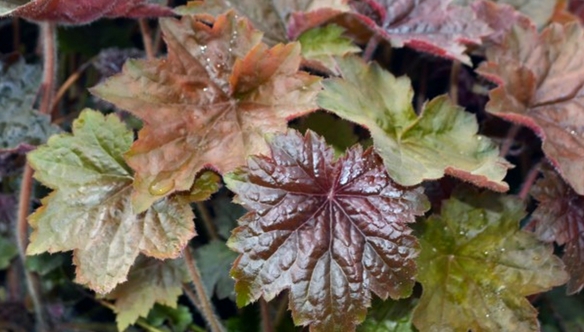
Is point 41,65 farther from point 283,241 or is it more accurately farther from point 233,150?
point 283,241

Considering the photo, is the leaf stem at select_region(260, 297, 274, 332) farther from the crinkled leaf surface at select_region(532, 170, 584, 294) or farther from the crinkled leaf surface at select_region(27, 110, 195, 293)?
the crinkled leaf surface at select_region(532, 170, 584, 294)

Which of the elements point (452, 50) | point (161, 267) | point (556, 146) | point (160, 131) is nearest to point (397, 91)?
point (452, 50)

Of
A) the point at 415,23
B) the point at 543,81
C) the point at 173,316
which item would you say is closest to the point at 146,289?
the point at 173,316

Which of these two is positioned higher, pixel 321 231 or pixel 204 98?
pixel 204 98

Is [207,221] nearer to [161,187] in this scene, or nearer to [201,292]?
[201,292]

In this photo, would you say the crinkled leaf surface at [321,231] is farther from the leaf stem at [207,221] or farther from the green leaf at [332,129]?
the leaf stem at [207,221]
